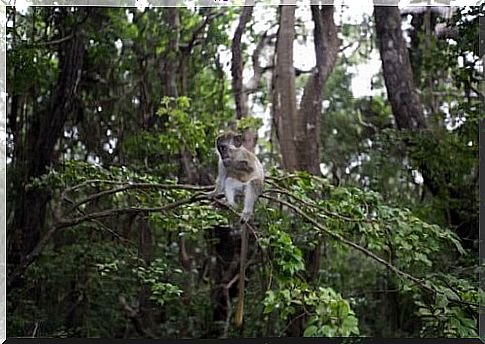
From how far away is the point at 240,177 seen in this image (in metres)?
4.46

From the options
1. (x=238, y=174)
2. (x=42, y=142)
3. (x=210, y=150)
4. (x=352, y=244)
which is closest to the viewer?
(x=352, y=244)

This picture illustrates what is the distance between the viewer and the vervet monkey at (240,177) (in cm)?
445

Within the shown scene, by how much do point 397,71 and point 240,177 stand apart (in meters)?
1.39

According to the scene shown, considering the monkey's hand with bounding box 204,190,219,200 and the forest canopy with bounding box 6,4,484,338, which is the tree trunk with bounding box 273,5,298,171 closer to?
the forest canopy with bounding box 6,4,484,338

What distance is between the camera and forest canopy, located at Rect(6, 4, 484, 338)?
15.5ft

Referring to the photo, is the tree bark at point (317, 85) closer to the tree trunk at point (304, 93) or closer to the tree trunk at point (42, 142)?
the tree trunk at point (304, 93)

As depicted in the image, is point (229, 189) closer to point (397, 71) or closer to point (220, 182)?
point (220, 182)

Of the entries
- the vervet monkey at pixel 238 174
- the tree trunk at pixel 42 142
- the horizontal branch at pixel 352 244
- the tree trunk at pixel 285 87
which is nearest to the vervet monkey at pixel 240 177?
the vervet monkey at pixel 238 174

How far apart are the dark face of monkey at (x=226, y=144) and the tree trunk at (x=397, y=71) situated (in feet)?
3.83

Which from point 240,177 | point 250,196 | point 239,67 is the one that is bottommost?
point 250,196

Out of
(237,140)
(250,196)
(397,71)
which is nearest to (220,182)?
(250,196)

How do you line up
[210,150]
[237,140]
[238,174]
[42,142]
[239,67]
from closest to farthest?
[238,174] < [237,140] < [210,150] < [42,142] < [239,67]

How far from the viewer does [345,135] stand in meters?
5.15

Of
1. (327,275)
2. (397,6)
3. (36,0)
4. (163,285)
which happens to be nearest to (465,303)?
(327,275)
